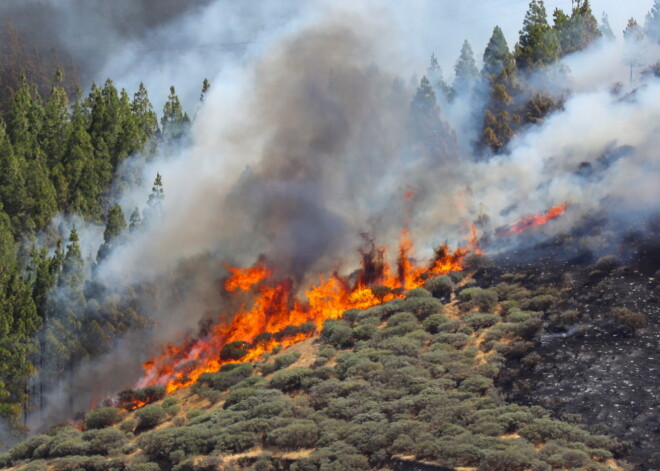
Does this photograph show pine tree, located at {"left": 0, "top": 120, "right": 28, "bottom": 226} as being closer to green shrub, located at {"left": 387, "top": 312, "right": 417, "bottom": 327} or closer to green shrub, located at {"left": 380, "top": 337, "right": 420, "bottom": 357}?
green shrub, located at {"left": 387, "top": 312, "right": 417, "bottom": 327}

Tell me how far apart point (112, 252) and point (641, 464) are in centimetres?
3353

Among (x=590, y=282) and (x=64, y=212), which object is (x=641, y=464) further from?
(x=64, y=212)

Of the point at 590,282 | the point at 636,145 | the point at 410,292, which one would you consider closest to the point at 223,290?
the point at 410,292

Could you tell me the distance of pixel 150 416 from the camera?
4328cm

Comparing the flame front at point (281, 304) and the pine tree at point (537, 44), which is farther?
the pine tree at point (537, 44)

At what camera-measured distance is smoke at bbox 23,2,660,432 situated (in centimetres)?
5128

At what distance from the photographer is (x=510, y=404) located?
121 ft

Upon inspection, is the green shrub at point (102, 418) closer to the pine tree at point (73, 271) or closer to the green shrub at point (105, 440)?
the green shrub at point (105, 440)

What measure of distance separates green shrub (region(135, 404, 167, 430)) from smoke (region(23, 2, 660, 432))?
18.8 feet

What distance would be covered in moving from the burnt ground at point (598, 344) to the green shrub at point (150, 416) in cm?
1542

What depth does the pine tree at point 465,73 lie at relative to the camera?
72125mm

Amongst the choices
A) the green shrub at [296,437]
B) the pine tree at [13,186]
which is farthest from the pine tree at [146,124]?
the green shrub at [296,437]

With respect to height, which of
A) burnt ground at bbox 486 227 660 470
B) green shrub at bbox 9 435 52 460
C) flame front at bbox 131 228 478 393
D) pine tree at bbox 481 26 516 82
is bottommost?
burnt ground at bbox 486 227 660 470

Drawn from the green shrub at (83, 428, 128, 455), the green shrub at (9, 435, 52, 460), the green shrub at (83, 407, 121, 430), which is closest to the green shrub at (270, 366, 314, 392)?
the green shrub at (83, 428, 128, 455)
